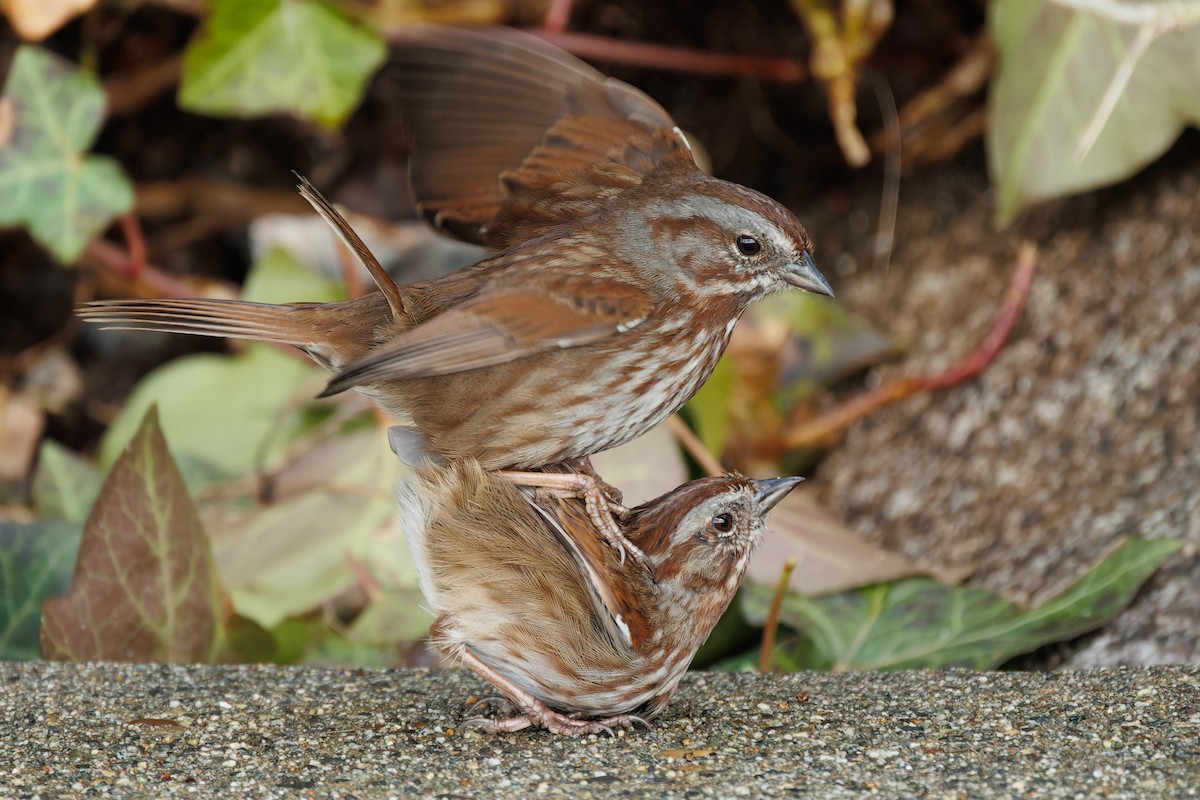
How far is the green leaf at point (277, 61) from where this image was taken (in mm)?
5070

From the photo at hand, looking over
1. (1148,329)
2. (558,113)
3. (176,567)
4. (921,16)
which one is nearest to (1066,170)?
(1148,329)

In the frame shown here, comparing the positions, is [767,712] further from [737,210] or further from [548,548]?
[737,210]

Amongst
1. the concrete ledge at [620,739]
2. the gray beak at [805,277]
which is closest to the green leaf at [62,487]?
the concrete ledge at [620,739]

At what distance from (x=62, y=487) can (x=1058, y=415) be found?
129 inches

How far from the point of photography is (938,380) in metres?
5.29

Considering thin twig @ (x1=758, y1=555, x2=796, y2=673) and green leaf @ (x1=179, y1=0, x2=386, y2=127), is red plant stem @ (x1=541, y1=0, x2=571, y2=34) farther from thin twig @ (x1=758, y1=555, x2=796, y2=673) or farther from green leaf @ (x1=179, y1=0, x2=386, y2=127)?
thin twig @ (x1=758, y1=555, x2=796, y2=673)

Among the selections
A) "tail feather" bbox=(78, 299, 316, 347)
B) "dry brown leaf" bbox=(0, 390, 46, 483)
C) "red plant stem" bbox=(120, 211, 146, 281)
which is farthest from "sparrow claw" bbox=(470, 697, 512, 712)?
"dry brown leaf" bbox=(0, 390, 46, 483)

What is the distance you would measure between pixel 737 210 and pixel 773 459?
248cm

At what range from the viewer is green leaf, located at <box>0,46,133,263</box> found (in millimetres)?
4922

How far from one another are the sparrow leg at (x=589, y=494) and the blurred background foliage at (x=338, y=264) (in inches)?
23.0

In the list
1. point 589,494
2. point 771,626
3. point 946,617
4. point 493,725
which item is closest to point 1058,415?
point 946,617

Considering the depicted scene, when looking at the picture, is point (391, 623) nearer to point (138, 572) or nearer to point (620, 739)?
point (138, 572)

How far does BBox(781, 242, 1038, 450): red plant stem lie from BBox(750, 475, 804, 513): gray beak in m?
2.20

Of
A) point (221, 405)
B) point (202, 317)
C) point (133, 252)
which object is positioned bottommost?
point (221, 405)
